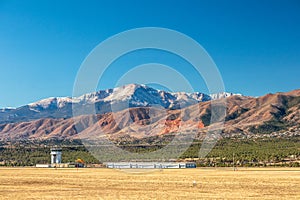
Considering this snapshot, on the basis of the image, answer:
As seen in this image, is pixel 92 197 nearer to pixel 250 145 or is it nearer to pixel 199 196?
pixel 199 196

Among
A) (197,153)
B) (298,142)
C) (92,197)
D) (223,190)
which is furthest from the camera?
(298,142)

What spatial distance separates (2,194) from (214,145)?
154136 millimetres

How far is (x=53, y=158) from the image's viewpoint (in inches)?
6304

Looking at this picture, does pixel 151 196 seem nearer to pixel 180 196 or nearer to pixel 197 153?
pixel 180 196

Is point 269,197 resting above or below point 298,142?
below

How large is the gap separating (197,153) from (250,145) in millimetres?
26233

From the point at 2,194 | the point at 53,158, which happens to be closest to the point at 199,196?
the point at 2,194

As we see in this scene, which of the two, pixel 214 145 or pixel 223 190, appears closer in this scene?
pixel 223 190

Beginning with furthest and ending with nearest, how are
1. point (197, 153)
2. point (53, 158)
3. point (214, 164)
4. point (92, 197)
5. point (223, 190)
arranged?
1. point (197, 153)
2. point (53, 158)
3. point (214, 164)
4. point (223, 190)
5. point (92, 197)

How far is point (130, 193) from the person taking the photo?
48562 millimetres

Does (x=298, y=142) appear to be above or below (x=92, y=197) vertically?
above

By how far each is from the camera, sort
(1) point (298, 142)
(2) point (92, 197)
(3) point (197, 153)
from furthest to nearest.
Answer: (1) point (298, 142) → (3) point (197, 153) → (2) point (92, 197)

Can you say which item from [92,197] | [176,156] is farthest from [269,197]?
[176,156]

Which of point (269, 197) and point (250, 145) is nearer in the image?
point (269, 197)
